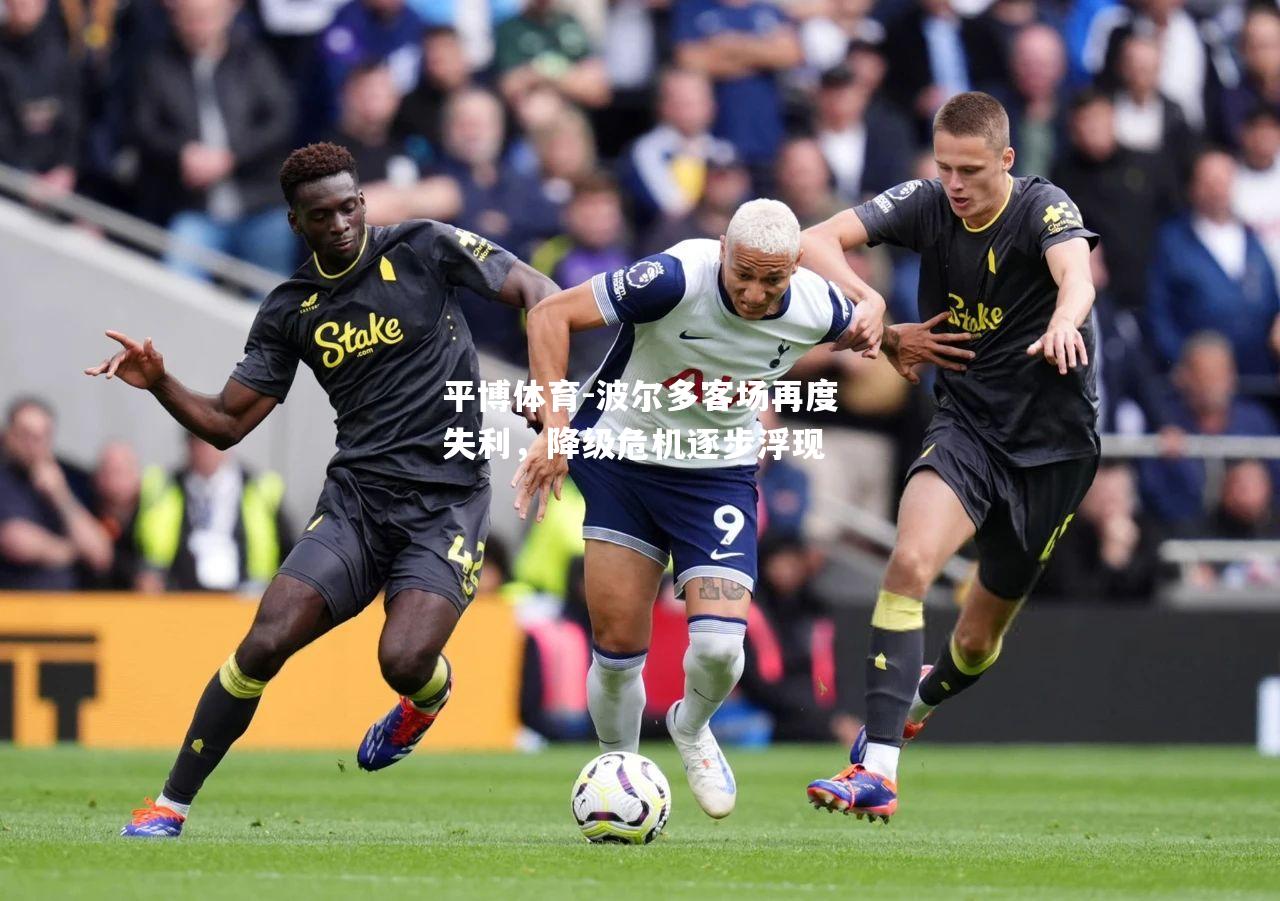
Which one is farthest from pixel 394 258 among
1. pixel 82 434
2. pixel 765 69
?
pixel 765 69

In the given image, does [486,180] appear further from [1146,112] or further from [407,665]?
[407,665]

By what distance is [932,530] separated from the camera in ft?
29.6

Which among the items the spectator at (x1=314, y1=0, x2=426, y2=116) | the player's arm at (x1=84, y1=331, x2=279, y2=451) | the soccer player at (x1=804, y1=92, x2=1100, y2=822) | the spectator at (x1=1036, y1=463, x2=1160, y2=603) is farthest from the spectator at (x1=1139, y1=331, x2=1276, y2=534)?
the player's arm at (x1=84, y1=331, x2=279, y2=451)

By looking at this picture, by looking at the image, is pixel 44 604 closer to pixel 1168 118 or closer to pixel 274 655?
pixel 274 655

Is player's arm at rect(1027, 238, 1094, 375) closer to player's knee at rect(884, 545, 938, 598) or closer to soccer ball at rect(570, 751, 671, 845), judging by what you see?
player's knee at rect(884, 545, 938, 598)

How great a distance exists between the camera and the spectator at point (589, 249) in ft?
52.6

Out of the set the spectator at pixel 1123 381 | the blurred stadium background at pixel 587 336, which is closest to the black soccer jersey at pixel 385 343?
the blurred stadium background at pixel 587 336

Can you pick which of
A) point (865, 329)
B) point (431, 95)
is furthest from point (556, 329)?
point (431, 95)

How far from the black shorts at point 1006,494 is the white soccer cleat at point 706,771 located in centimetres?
146

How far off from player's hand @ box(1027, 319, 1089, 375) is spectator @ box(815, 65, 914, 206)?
8.87 metres

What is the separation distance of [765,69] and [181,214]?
16.3ft

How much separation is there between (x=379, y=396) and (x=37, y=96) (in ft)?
27.9

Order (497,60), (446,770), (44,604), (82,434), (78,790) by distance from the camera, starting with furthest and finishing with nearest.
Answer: (497,60), (82,434), (44,604), (446,770), (78,790)

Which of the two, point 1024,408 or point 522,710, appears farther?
point 522,710
